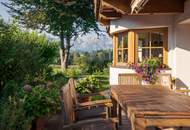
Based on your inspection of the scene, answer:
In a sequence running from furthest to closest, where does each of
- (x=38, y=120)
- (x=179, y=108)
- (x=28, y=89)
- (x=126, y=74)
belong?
1. (x=126, y=74)
2. (x=28, y=89)
3. (x=38, y=120)
4. (x=179, y=108)

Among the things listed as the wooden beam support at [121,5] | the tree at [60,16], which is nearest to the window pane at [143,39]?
the wooden beam support at [121,5]

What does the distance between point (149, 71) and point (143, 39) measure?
1795 mm

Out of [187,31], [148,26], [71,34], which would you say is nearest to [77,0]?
[71,34]

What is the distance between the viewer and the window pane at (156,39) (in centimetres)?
1077

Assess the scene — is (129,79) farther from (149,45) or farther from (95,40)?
(95,40)

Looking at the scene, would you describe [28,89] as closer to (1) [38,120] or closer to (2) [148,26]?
(1) [38,120]

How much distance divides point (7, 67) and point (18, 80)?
46 cm

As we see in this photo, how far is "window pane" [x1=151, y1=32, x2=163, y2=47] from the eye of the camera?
10.8 m

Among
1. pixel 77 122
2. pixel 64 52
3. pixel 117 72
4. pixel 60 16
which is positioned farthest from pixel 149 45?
pixel 64 52

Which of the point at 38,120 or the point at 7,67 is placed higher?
the point at 7,67

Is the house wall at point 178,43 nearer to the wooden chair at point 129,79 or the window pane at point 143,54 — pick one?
the window pane at point 143,54

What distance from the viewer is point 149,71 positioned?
966 cm

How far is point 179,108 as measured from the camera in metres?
3.73

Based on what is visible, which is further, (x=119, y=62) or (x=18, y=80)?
(x=119, y=62)
